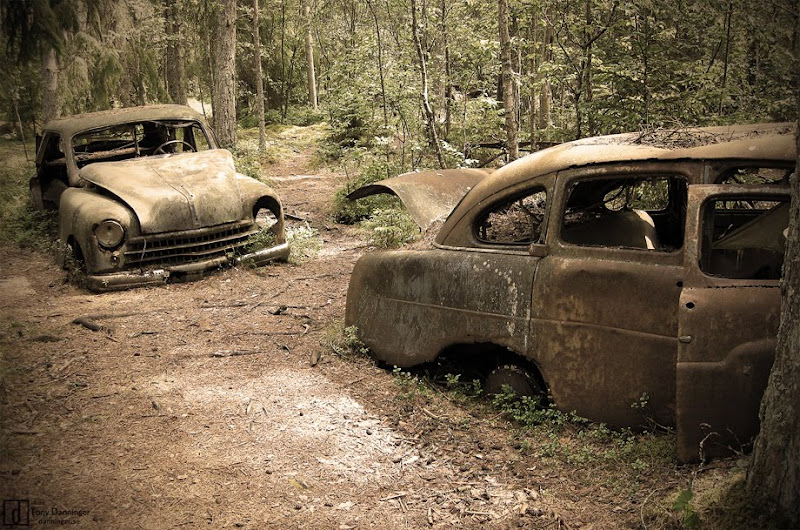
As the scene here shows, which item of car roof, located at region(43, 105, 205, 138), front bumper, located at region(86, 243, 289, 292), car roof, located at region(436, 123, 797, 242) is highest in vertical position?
car roof, located at region(43, 105, 205, 138)

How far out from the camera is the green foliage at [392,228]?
873cm

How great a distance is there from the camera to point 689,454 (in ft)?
10.6

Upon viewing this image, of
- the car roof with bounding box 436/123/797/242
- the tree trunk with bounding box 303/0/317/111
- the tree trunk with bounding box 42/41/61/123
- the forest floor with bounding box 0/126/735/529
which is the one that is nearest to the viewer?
the forest floor with bounding box 0/126/735/529

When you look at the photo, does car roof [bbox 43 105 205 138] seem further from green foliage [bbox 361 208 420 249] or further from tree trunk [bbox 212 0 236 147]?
tree trunk [bbox 212 0 236 147]

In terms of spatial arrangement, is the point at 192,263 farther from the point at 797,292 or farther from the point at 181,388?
the point at 797,292

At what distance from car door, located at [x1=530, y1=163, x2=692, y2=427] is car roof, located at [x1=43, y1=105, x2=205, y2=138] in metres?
7.13

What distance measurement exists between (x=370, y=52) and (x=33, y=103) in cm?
1038

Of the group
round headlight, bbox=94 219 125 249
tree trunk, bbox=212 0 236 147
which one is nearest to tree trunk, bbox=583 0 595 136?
round headlight, bbox=94 219 125 249

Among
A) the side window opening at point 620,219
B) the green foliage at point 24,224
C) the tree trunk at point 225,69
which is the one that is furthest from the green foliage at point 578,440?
the tree trunk at point 225,69

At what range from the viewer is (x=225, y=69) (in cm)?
1308

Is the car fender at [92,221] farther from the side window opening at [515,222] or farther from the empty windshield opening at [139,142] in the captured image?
the side window opening at [515,222]

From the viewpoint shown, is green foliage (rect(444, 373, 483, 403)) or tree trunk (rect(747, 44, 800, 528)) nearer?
tree trunk (rect(747, 44, 800, 528))

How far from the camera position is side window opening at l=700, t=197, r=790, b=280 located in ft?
11.4

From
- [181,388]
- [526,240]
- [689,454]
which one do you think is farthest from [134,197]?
[689,454]
